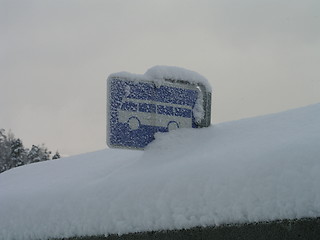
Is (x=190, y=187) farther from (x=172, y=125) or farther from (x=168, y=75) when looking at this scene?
(x=168, y=75)

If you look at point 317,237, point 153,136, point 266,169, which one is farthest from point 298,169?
point 153,136

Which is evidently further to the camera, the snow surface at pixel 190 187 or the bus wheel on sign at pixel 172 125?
the bus wheel on sign at pixel 172 125

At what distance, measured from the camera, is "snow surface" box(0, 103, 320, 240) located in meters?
1.70

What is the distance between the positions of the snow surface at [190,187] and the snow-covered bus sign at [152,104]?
0.31 feet

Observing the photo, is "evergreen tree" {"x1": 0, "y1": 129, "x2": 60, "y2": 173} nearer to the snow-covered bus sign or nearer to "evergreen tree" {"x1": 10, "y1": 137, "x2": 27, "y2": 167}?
"evergreen tree" {"x1": 10, "y1": 137, "x2": 27, "y2": 167}

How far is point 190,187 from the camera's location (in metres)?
1.95

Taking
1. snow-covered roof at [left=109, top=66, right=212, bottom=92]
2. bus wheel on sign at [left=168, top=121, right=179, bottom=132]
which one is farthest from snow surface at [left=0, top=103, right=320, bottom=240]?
snow-covered roof at [left=109, top=66, right=212, bottom=92]

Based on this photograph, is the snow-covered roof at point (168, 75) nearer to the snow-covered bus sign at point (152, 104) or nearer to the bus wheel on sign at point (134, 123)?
the snow-covered bus sign at point (152, 104)

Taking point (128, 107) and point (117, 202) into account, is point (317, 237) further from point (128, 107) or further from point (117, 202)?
point (128, 107)

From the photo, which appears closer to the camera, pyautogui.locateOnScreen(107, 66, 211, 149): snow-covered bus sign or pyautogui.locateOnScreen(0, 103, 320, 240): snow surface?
pyautogui.locateOnScreen(0, 103, 320, 240): snow surface

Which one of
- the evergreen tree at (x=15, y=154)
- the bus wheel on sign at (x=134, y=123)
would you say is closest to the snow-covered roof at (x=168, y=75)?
the bus wheel on sign at (x=134, y=123)

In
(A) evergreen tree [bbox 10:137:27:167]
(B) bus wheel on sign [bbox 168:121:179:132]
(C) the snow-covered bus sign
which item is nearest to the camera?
(C) the snow-covered bus sign

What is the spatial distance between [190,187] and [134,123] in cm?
106

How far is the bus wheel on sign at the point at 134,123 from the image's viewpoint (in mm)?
2914
